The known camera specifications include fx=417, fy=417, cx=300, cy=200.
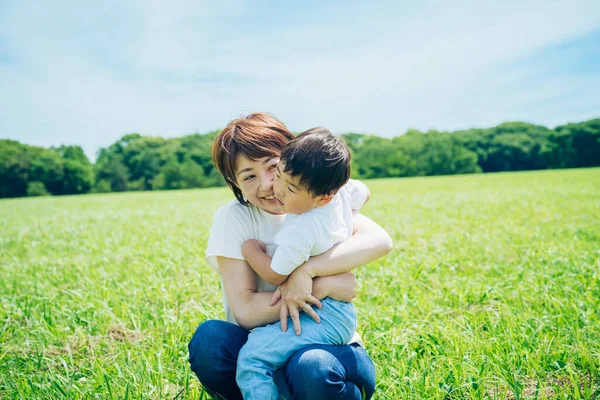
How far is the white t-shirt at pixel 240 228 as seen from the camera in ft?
7.73

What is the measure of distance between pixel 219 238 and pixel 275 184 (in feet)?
1.57

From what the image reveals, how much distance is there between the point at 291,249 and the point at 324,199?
12.5 inches

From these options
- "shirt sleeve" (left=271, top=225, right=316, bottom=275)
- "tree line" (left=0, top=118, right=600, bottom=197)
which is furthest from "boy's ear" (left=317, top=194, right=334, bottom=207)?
"tree line" (left=0, top=118, right=600, bottom=197)

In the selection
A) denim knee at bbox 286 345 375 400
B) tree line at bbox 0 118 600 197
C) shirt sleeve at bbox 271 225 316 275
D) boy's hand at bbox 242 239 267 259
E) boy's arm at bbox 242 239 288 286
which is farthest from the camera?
tree line at bbox 0 118 600 197

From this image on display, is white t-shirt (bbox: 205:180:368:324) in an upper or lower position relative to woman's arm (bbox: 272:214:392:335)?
upper

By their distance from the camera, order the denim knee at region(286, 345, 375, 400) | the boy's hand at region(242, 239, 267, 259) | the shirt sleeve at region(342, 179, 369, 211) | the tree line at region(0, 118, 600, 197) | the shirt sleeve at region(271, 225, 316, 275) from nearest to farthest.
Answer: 1. the denim knee at region(286, 345, 375, 400)
2. the shirt sleeve at region(271, 225, 316, 275)
3. the boy's hand at region(242, 239, 267, 259)
4. the shirt sleeve at region(342, 179, 369, 211)
5. the tree line at region(0, 118, 600, 197)

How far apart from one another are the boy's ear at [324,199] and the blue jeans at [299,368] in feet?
2.33

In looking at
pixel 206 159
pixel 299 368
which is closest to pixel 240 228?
pixel 299 368

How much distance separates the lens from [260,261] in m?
2.19

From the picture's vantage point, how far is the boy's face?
2064mm

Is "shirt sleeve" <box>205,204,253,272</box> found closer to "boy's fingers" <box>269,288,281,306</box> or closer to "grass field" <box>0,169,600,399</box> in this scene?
"boy's fingers" <box>269,288,281,306</box>

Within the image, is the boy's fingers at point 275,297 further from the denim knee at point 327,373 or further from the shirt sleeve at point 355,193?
the shirt sleeve at point 355,193

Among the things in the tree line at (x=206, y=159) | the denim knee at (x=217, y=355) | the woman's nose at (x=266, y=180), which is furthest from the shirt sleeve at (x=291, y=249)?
the tree line at (x=206, y=159)

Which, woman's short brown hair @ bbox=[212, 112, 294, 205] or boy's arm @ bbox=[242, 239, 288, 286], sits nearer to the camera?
boy's arm @ bbox=[242, 239, 288, 286]
